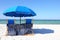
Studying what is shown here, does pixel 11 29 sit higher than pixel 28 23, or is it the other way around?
pixel 28 23

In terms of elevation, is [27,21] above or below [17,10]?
below

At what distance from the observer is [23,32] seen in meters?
10.0

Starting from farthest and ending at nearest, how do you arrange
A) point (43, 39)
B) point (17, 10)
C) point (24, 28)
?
1. point (24, 28)
2. point (17, 10)
3. point (43, 39)

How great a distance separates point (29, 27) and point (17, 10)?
1638mm

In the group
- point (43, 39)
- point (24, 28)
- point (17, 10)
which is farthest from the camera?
point (24, 28)

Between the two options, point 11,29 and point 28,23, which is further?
point 28,23

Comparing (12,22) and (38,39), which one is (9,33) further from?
(38,39)

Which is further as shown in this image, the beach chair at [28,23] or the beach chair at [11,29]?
the beach chair at [28,23]

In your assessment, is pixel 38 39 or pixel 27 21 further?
pixel 27 21

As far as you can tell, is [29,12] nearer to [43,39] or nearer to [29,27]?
[29,27]

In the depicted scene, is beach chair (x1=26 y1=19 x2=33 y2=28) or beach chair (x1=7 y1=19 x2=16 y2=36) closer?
beach chair (x1=7 y1=19 x2=16 y2=36)

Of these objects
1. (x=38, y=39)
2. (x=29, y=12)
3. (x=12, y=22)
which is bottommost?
(x=38, y=39)

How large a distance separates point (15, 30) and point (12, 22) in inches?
24.6

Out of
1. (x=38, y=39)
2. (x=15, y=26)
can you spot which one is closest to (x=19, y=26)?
(x=15, y=26)
